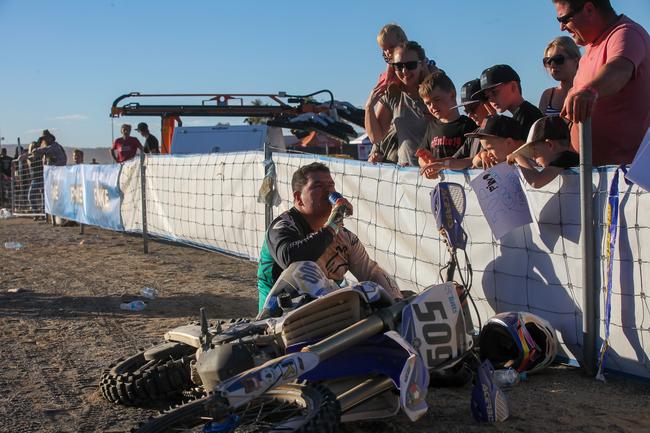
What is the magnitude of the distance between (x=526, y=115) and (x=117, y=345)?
3.29 meters

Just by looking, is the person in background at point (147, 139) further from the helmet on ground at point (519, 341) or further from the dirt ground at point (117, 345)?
the helmet on ground at point (519, 341)

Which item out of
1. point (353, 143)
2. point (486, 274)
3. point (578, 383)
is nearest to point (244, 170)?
point (486, 274)

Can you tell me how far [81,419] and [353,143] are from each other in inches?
746

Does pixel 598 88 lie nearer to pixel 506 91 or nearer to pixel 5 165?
pixel 506 91

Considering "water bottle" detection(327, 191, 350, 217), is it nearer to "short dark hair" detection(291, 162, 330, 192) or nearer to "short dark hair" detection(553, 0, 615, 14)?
"short dark hair" detection(291, 162, 330, 192)

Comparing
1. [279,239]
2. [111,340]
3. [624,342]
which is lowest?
[111,340]

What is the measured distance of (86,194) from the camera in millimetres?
16141

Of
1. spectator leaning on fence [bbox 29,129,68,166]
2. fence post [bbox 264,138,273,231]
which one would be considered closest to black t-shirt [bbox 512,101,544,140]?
fence post [bbox 264,138,273,231]

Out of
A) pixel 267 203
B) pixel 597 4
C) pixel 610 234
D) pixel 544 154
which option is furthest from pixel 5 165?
pixel 610 234

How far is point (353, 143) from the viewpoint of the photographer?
22.8 meters

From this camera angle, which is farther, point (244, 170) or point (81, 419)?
point (244, 170)

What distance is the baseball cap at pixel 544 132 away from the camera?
16.3ft

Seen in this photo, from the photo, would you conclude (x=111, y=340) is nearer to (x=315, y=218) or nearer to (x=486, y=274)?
(x=315, y=218)

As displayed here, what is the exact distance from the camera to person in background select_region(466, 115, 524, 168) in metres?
5.29
